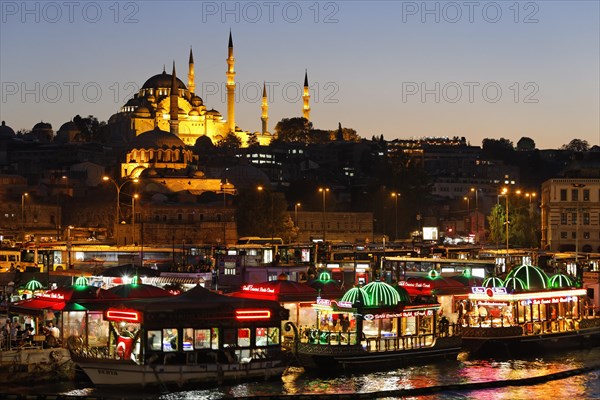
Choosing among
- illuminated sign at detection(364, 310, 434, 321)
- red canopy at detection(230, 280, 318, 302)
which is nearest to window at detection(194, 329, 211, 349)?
illuminated sign at detection(364, 310, 434, 321)

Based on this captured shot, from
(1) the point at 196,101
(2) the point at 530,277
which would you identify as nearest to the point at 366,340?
(2) the point at 530,277

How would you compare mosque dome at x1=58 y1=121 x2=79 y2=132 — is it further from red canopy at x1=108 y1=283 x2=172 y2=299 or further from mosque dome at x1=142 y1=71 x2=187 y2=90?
red canopy at x1=108 y1=283 x2=172 y2=299

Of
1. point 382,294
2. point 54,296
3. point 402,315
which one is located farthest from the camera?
point 54,296

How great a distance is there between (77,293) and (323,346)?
6524 millimetres

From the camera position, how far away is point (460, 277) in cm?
4016

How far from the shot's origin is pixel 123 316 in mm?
27469

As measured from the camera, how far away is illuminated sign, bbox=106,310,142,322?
88.8ft

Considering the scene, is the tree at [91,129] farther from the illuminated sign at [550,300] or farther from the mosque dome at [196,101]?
the illuminated sign at [550,300]

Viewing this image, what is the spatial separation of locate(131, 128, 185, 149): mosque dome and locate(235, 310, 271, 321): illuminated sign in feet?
321

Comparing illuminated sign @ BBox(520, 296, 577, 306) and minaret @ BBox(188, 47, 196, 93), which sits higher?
minaret @ BBox(188, 47, 196, 93)

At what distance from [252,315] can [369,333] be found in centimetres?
401

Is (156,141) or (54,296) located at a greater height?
(156,141)

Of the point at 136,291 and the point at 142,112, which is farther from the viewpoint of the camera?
the point at 142,112

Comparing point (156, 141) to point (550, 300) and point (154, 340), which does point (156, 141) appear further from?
point (154, 340)
